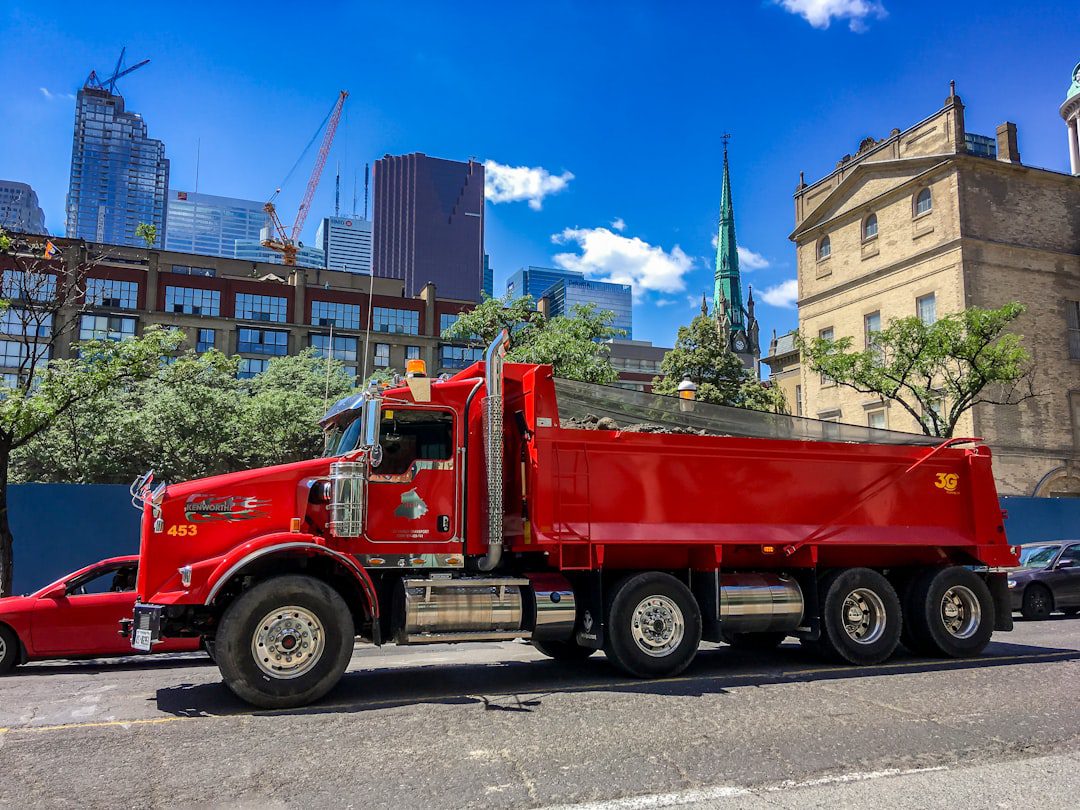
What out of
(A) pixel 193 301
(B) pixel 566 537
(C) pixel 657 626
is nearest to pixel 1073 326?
(C) pixel 657 626

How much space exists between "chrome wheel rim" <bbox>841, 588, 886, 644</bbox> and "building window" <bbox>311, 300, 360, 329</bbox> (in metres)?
73.0

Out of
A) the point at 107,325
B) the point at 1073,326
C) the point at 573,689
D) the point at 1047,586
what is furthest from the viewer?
the point at 107,325

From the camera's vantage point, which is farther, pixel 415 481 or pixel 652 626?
pixel 652 626

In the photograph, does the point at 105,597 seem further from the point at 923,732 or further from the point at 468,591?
the point at 923,732

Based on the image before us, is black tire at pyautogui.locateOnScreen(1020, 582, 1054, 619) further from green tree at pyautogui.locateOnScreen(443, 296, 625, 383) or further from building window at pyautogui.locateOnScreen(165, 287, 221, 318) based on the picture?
building window at pyautogui.locateOnScreen(165, 287, 221, 318)

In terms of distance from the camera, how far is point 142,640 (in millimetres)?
7473

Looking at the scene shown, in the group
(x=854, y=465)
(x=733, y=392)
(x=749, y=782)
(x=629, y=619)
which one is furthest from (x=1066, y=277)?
(x=749, y=782)

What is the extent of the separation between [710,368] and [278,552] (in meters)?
30.3

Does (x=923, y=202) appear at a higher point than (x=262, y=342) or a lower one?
lower

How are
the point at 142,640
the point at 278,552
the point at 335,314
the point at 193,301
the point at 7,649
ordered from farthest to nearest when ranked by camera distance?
the point at 335,314 < the point at 193,301 < the point at 7,649 < the point at 278,552 < the point at 142,640

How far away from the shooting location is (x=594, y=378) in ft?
91.8

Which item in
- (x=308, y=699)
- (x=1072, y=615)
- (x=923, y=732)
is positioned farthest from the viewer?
(x=1072, y=615)

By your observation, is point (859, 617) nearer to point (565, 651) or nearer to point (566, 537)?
point (565, 651)

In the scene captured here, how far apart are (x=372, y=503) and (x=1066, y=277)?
37.9 metres
